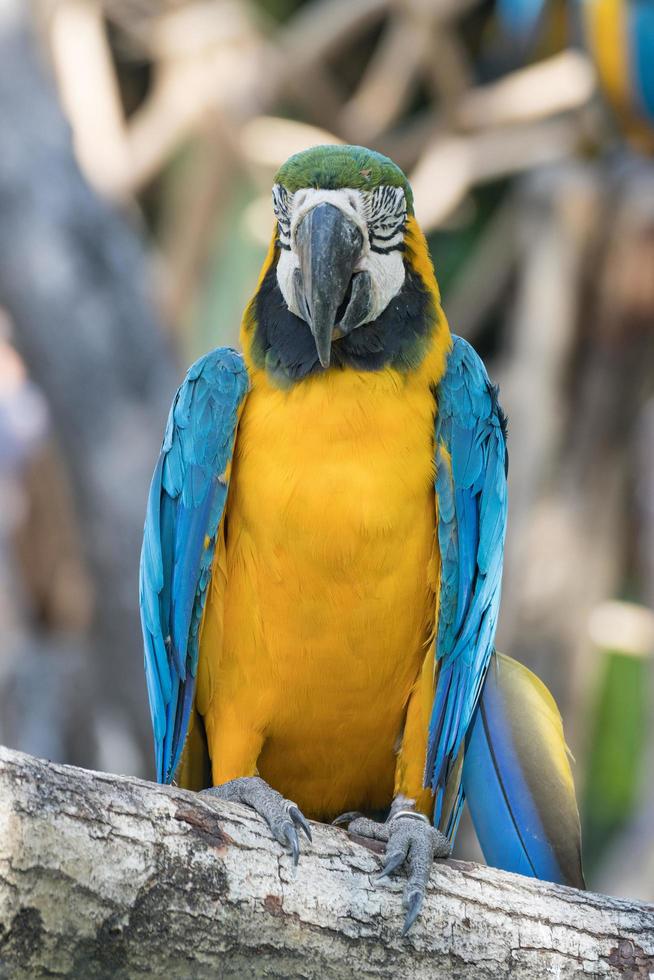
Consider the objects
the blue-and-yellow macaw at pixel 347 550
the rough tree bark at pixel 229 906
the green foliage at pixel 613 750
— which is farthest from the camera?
the green foliage at pixel 613 750

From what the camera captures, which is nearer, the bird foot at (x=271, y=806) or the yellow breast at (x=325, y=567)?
the bird foot at (x=271, y=806)

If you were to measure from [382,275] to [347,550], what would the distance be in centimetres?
50

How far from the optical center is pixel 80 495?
5.05m

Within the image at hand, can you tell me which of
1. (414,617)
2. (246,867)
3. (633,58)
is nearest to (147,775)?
(414,617)

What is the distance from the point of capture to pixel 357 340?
7.25 ft

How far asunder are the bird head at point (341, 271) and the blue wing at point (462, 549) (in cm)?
14

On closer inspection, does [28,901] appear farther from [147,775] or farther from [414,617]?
[147,775]

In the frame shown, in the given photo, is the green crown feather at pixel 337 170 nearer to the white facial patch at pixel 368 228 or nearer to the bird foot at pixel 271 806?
the white facial patch at pixel 368 228

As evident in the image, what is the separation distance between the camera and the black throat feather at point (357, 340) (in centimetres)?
222

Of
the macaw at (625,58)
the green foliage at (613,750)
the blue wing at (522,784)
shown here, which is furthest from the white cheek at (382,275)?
the green foliage at (613,750)

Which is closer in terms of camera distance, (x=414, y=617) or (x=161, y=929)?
(x=161, y=929)

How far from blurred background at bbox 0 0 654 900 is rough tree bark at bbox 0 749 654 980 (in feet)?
10.3

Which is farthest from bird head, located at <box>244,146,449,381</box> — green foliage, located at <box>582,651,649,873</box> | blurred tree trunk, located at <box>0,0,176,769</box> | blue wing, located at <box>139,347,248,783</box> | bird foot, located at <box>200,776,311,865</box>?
green foliage, located at <box>582,651,649,873</box>

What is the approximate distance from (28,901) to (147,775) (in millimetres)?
3542
